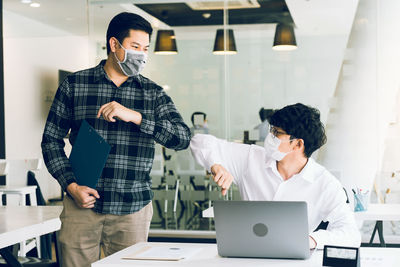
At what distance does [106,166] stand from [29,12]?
5.60m

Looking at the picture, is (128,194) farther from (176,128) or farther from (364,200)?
(364,200)

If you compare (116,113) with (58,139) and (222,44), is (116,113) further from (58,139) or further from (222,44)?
(222,44)

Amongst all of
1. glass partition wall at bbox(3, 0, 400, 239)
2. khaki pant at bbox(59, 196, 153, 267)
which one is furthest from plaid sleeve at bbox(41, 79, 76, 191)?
glass partition wall at bbox(3, 0, 400, 239)

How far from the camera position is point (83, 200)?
93.0 inches

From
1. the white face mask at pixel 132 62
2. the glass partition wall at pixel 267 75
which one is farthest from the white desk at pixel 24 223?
the glass partition wall at pixel 267 75

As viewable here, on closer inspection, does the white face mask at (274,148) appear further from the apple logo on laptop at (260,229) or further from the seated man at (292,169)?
the apple logo on laptop at (260,229)

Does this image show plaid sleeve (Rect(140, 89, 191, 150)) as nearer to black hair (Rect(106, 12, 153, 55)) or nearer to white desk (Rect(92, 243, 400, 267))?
black hair (Rect(106, 12, 153, 55))

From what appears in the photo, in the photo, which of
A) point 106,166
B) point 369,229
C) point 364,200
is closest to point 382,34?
point 369,229

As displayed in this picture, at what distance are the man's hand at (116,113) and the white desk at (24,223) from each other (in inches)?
26.7

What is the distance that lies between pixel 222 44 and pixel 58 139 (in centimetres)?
401

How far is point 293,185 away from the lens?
2.47m

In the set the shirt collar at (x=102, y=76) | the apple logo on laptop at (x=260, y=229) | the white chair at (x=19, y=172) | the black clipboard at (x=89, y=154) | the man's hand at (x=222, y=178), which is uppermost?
→ the shirt collar at (x=102, y=76)

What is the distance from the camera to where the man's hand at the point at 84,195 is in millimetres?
2365

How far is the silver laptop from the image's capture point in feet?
6.41
